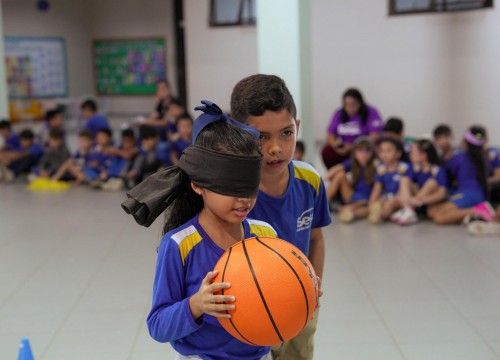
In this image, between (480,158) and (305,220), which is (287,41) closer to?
(480,158)

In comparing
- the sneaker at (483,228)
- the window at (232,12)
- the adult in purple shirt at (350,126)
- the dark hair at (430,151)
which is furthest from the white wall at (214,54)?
the sneaker at (483,228)

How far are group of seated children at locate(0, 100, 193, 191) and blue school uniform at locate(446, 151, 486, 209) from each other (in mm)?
3430

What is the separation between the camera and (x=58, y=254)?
237 inches

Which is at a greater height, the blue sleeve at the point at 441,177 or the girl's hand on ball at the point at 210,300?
the girl's hand on ball at the point at 210,300

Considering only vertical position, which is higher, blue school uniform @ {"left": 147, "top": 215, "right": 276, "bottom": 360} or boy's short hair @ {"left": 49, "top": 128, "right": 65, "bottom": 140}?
blue school uniform @ {"left": 147, "top": 215, "right": 276, "bottom": 360}

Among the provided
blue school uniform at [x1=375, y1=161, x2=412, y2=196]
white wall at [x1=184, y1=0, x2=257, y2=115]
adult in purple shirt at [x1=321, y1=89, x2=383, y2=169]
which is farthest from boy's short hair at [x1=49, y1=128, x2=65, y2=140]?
blue school uniform at [x1=375, y1=161, x2=412, y2=196]

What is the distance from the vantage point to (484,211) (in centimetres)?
665

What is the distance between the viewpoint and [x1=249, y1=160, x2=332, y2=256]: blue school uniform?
236cm

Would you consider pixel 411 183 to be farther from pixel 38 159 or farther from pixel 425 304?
pixel 38 159

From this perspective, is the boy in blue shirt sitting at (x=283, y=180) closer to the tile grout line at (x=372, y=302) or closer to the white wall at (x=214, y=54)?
the tile grout line at (x=372, y=302)

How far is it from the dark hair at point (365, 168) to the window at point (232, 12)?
19.7ft

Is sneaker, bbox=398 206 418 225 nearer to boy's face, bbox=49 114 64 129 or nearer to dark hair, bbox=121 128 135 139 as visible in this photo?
dark hair, bbox=121 128 135 139

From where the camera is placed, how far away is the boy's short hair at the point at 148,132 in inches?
372

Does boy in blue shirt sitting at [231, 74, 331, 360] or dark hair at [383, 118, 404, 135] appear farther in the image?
dark hair at [383, 118, 404, 135]
